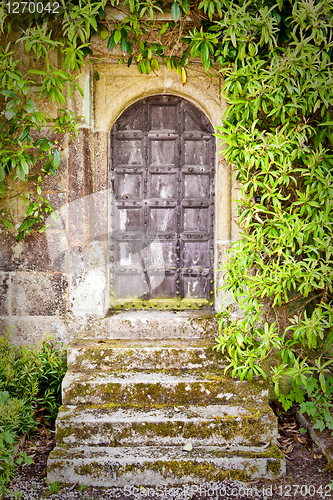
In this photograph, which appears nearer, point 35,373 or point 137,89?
point 35,373

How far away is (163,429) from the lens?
249 centimetres

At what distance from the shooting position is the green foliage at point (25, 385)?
8.55 feet

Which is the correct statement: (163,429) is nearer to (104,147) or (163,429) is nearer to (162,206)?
(162,206)

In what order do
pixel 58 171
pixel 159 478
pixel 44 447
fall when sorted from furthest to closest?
pixel 58 171 < pixel 44 447 < pixel 159 478

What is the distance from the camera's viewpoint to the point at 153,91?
3.10 metres

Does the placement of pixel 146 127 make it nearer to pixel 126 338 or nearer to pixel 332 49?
pixel 332 49

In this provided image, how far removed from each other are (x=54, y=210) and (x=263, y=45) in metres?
2.14

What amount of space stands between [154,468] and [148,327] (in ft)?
3.59

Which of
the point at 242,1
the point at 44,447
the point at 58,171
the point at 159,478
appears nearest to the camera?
the point at 159,478

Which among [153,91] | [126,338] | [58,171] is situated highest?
[153,91]

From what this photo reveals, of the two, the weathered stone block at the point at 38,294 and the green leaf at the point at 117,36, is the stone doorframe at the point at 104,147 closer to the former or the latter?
the weathered stone block at the point at 38,294

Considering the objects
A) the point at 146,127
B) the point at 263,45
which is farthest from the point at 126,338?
the point at 263,45

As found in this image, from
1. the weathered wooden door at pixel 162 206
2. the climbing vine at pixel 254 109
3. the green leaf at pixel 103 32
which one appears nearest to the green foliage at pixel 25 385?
the weathered wooden door at pixel 162 206

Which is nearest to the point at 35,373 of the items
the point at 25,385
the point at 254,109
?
the point at 25,385
